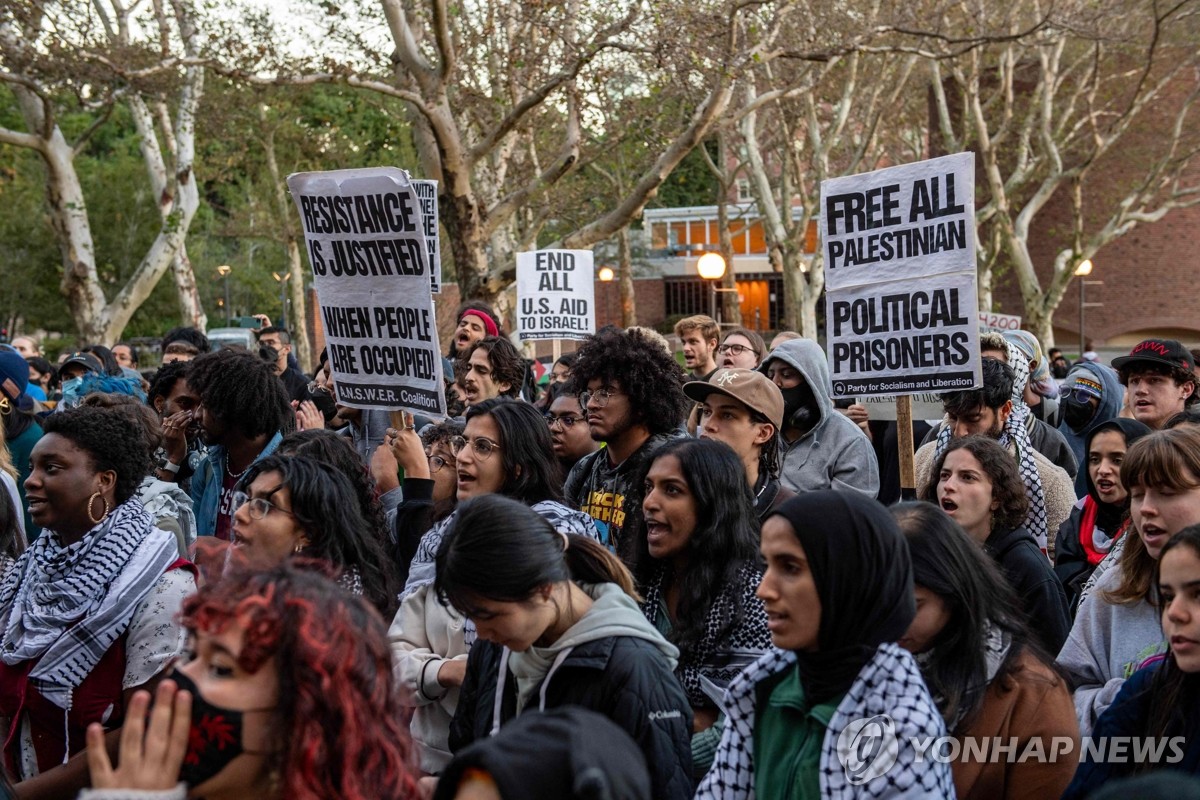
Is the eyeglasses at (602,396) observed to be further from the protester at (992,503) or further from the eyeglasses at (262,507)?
the eyeglasses at (262,507)

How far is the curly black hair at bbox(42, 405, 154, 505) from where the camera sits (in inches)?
178

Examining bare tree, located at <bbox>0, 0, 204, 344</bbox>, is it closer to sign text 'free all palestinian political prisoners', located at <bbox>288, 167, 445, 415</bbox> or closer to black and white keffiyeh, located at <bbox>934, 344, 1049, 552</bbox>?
sign text 'free all palestinian political prisoners', located at <bbox>288, 167, 445, 415</bbox>

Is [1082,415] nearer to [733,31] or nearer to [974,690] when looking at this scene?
[974,690]

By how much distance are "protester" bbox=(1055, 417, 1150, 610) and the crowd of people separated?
0.05 ft

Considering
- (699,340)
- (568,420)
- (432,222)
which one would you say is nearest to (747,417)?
(568,420)

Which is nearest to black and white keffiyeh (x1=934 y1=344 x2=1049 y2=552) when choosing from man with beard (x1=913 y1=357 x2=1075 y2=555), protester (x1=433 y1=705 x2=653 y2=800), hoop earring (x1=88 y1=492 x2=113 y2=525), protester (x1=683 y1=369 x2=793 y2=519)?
man with beard (x1=913 y1=357 x2=1075 y2=555)

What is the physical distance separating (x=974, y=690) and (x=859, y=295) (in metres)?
3.49

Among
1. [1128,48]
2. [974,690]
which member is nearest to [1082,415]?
[974,690]

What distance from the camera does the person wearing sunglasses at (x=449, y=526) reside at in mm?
4277

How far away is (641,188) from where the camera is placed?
14.3 m

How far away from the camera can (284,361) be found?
39.1 ft

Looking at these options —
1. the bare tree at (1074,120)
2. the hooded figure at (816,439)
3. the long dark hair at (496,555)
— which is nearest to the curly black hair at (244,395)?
the hooded figure at (816,439)

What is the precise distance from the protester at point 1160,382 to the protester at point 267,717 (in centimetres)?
545

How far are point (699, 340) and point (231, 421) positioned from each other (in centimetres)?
436
